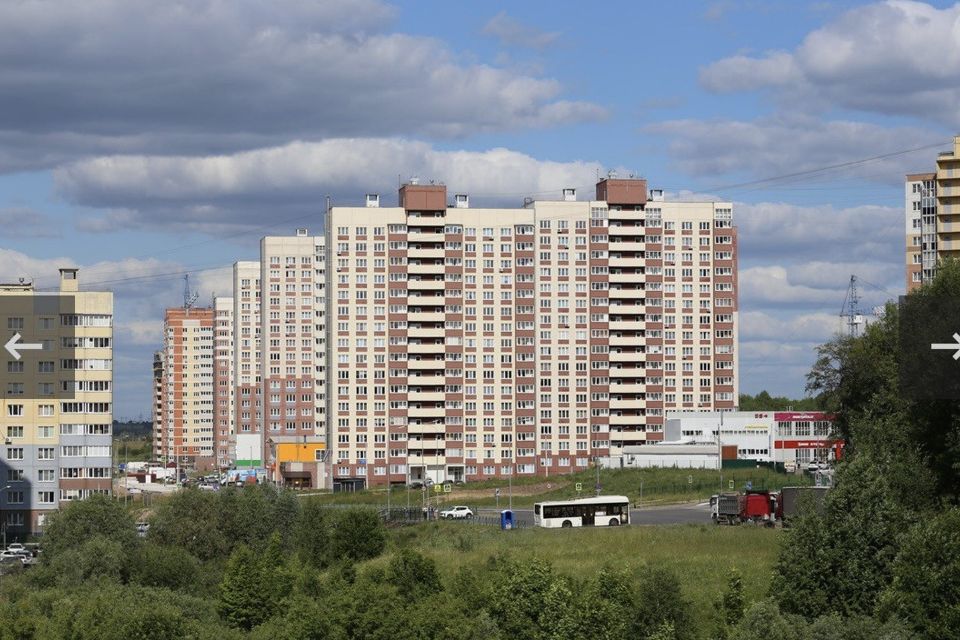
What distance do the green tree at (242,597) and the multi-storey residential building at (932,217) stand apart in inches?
2978

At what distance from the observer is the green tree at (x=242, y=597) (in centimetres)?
8831

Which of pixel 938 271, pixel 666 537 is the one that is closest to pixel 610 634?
pixel 666 537

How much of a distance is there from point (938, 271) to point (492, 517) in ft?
182

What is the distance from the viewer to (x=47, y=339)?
13712 cm

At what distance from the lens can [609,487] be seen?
15738cm

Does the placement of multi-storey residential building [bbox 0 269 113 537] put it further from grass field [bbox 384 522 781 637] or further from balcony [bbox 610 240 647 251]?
balcony [bbox 610 240 647 251]

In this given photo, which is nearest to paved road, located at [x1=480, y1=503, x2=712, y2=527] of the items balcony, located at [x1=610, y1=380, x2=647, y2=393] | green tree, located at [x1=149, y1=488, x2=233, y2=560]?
green tree, located at [x1=149, y1=488, x2=233, y2=560]

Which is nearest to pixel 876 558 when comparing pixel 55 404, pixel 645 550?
pixel 645 550

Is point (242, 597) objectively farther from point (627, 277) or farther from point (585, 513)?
point (627, 277)

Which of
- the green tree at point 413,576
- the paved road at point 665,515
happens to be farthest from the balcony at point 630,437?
the green tree at point 413,576

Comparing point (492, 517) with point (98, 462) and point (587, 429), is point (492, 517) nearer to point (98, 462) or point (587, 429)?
point (98, 462)

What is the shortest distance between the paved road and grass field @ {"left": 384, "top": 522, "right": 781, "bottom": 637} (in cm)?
1313

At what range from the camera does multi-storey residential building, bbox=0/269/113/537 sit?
440 ft

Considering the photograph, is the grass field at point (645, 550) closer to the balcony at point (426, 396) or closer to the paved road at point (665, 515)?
the paved road at point (665, 515)
